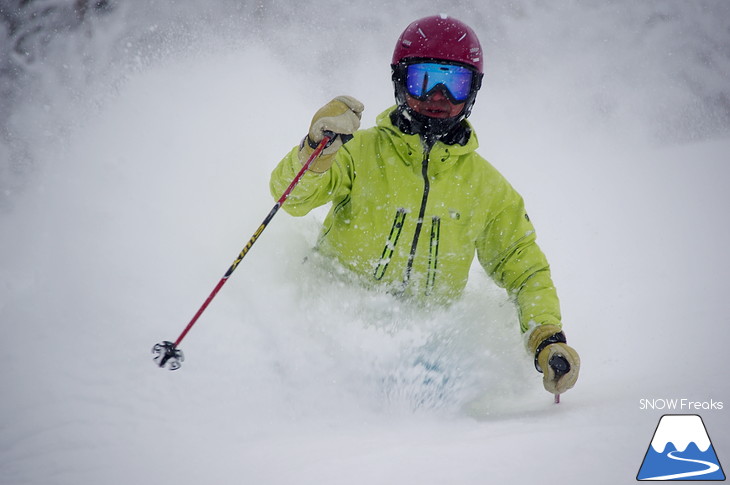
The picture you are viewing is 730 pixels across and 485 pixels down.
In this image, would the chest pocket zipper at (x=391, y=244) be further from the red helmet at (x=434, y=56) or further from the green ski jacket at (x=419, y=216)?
the red helmet at (x=434, y=56)

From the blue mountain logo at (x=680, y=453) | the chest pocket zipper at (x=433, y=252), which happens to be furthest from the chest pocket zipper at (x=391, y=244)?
the blue mountain logo at (x=680, y=453)

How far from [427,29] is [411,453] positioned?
171cm

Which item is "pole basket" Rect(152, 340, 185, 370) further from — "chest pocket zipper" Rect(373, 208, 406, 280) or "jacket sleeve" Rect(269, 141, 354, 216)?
"chest pocket zipper" Rect(373, 208, 406, 280)

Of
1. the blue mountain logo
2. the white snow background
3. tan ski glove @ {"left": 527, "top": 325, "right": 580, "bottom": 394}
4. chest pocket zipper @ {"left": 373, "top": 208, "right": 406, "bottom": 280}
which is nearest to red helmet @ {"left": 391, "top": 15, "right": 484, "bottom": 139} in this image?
chest pocket zipper @ {"left": 373, "top": 208, "right": 406, "bottom": 280}

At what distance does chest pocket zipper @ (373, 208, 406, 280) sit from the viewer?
2.27 meters

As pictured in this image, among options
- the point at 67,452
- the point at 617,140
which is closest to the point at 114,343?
the point at 67,452

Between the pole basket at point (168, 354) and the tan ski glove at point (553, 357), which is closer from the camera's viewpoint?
the pole basket at point (168, 354)

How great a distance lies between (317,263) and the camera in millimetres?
2699

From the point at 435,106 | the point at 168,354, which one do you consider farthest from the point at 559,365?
the point at 168,354

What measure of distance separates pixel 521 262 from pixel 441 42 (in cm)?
111

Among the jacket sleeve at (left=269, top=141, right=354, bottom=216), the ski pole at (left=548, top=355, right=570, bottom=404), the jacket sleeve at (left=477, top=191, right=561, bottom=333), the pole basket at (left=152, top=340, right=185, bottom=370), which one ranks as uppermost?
the jacket sleeve at (left=269, top=141, right=354, bottom=216)

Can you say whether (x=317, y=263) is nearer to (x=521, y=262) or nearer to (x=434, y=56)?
(x=521, y=262)

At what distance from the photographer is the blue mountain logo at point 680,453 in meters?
1.55

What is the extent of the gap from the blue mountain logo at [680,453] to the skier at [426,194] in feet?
1.38
